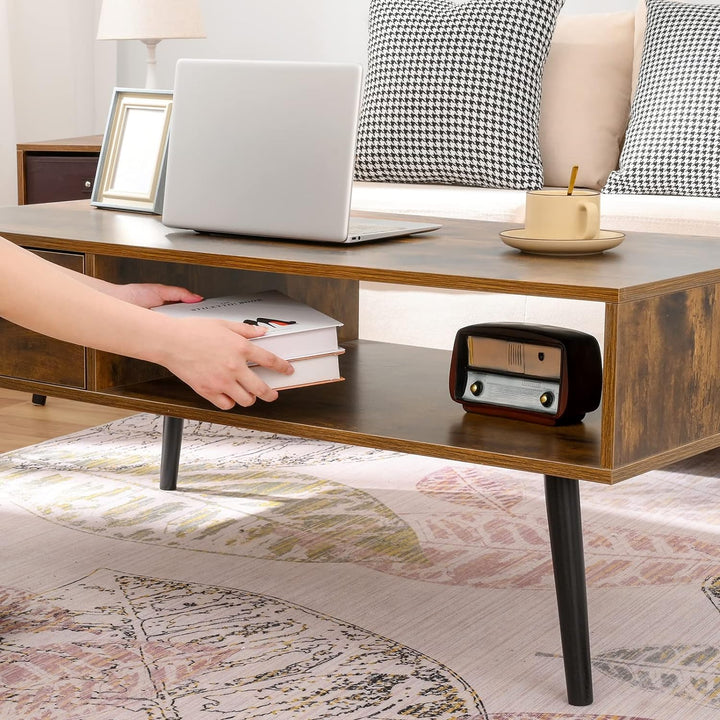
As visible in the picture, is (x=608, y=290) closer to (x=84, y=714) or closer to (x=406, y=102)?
(x=84, y=714)

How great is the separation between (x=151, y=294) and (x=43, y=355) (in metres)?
0.18

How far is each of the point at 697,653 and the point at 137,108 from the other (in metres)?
1.24

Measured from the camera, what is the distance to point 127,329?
1286 mm

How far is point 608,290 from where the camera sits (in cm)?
112

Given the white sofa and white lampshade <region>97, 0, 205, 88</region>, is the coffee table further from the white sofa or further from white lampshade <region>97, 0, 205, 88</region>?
white lampshade <region>97, 0, 205, 88</region>

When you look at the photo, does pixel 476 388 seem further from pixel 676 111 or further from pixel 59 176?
pixel 59 176

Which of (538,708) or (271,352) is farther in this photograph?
(271,352)

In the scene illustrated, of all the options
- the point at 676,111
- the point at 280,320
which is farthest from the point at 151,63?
the point at 280,320

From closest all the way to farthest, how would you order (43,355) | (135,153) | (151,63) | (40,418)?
1. (43,355)
2. (135,153)
3. (40,418)
4. (151,63)

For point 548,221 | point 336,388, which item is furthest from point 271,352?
point 548,221

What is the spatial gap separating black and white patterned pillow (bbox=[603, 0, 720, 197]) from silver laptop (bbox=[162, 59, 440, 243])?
120 cm

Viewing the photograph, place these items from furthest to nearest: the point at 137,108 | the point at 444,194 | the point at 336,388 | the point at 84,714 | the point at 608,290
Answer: the point at 444,194 < the point at 137,108 < the point at 336,388 < the point at 84,714 < the point at 608,290

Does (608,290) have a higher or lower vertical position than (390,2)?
lower

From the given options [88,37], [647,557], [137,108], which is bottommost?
[647,557]
